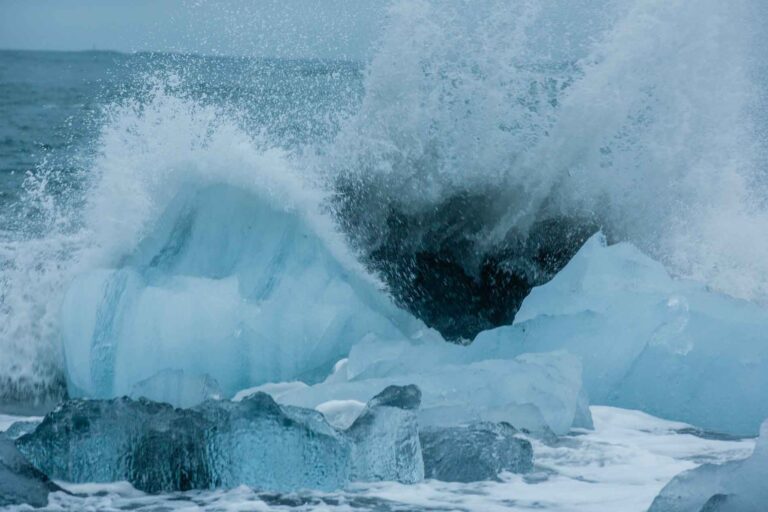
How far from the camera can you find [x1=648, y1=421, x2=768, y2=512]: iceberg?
2.59 m

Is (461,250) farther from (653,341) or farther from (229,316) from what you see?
(653,341)

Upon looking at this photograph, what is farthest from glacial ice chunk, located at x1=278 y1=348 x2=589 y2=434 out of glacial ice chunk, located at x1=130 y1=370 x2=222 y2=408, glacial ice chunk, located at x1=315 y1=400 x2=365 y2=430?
glacial ice chunk, located at x1=130 y1=370 x2=222 y2=408

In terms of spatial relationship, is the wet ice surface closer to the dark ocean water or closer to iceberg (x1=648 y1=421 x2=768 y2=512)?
iceberg (x1=648 y1=421 x2=768 y2=512)

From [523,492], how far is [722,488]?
2.05ft

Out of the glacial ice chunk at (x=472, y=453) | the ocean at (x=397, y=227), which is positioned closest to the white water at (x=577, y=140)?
the ocean at (x=397, y=227)

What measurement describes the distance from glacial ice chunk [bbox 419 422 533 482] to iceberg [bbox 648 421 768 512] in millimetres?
645

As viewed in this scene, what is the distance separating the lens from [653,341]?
4344mm

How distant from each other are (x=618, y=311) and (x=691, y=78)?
343 cm

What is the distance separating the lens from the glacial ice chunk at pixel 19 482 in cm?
284

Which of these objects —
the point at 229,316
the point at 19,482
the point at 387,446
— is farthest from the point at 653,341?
the point at 19,482

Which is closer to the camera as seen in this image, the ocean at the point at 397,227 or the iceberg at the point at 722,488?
the iceberg at the point at 722,488

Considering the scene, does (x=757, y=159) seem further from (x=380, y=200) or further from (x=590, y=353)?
(x=590, y=353)

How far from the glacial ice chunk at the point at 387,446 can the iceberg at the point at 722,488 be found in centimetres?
79

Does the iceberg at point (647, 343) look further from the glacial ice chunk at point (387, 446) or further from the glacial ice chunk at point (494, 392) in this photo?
the glacial ice chunk at point (387, 446)
